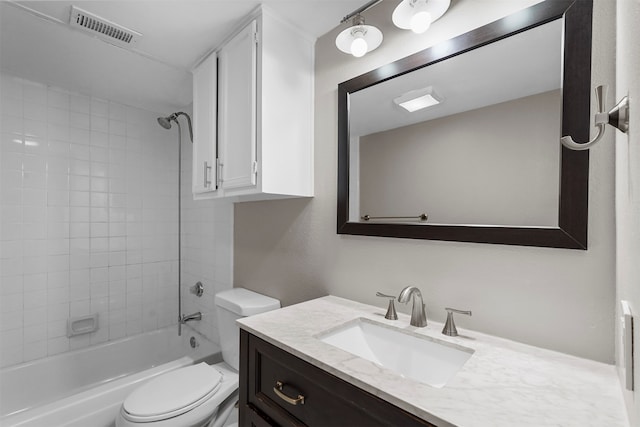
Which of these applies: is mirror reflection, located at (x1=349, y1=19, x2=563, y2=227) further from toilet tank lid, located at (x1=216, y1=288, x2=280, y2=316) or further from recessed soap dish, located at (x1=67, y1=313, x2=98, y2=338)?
recessed soap dish, located at (x1=67, y1=313, x2=98, y2=338)

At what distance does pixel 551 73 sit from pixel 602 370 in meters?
0.81

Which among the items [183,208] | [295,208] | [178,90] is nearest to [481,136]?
[295,208]

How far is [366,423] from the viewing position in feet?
2.27

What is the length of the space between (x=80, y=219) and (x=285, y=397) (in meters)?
2.27

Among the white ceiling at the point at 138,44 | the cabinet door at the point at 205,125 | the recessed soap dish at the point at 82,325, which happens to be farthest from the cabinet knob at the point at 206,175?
the recessed soap dish at the point at 82,325

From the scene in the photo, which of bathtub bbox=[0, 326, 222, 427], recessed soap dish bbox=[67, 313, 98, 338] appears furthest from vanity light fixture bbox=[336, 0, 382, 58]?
recessed soap dish bbox=[67, 313, 98, 338]

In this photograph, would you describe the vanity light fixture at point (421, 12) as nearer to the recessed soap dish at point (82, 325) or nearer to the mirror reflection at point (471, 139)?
the mirror reflection at point (471, 139)

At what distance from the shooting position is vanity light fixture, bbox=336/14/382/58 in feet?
3.96

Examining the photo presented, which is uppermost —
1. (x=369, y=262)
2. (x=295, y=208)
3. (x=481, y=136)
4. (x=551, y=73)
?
(x=551, y=73)

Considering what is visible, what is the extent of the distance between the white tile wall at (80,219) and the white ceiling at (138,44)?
1.03ft

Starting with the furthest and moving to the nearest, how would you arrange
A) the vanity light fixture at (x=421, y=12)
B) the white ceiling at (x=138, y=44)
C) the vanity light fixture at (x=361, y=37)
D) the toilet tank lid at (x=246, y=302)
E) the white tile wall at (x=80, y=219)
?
1. the white tile wall at (x=80, y=219)
2. the toilet tank lid at (x=246, y=302)
3. the white ceiling at (x=138, y=44)
4. the vanity light fixture at (x=361, y=37)
5. the vanity light fixture at (x=421, y=12)

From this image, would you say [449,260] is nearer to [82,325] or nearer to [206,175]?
[206,175]

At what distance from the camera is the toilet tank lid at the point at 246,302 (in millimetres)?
1594

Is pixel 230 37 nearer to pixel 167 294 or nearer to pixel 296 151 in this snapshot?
pixel 296 151
